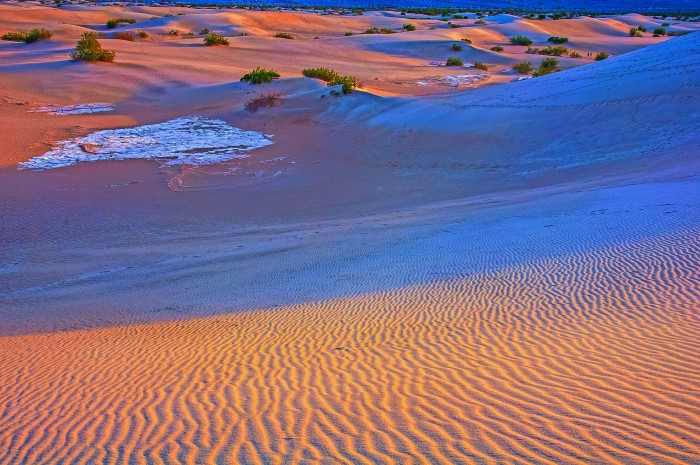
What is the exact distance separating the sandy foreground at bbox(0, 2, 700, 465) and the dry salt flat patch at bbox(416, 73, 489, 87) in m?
6.07

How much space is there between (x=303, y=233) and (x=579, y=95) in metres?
12.9

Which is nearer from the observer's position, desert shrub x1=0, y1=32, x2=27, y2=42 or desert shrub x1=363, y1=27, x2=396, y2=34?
desert shrub x1=0, y1=32, x2=27, y2=42

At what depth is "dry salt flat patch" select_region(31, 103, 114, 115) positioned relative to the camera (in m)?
25.0

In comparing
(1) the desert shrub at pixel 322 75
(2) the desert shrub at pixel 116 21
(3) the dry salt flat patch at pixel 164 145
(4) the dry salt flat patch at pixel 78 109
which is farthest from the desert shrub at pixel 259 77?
(2) the desert shrub at pixel 116 21

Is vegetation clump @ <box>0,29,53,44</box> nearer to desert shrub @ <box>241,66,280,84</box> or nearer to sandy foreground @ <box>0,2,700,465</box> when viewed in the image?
desert shrub @ <box>241,66,280,84</box>

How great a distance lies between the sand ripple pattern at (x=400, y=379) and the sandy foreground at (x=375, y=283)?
0.03 metres

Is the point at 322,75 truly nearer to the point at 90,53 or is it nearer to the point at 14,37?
the point at 90,53

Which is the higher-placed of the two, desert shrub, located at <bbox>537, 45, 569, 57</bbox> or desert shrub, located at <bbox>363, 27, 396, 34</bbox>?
desert shrub, located at <bbox>363, 27, 396, 34</bbox>

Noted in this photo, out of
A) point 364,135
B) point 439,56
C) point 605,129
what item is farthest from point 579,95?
point 439,56

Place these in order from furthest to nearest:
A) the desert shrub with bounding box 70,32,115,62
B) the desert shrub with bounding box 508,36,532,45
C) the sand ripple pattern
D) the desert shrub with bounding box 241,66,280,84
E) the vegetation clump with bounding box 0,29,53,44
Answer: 1. the desert shrub with bounding box 508,36,532,45
2. the vegetation clump with bounding box 0,29,53,44
3. the desert shrub with bounding box 70,32,115,62
4. the desert shrub with bounding box 241,66,280,84
5. the sand ripple pattern

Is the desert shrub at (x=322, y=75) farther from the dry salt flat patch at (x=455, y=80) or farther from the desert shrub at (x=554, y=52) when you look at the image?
the desert shrub at (x=554, y=52)

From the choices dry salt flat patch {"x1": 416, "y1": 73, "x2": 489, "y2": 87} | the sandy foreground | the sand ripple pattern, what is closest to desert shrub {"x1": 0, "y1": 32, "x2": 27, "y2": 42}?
the sandy foreground

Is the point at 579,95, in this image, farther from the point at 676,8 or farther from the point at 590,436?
the point at 676,8

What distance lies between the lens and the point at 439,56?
141 ft
